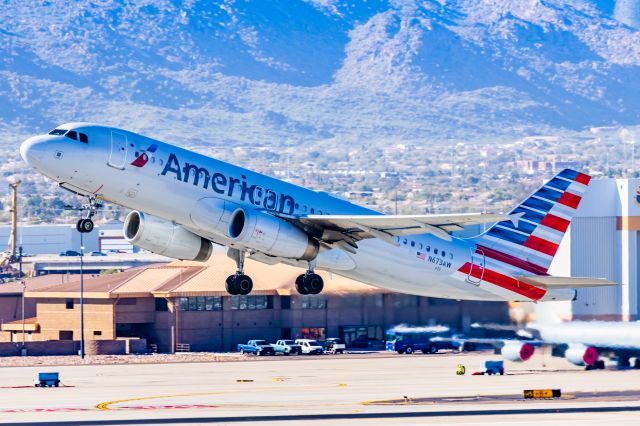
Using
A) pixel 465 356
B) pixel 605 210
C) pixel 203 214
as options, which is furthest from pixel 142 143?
pixel 605 210

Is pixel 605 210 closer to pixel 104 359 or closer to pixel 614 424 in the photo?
pixel 104 359

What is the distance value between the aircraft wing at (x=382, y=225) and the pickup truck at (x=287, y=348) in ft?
147

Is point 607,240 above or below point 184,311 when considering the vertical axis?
above

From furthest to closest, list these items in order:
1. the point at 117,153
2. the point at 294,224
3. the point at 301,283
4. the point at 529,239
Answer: the point at 529,239
the point at 301,283
the point at 294,224
the point at 117,153

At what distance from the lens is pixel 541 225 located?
75625mm

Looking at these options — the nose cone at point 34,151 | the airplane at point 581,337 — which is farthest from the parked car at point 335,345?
the nose cone at point 34,151

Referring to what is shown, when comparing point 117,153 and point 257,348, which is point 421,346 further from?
point 117,153

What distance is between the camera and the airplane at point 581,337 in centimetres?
8312

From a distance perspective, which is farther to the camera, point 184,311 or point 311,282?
point 184,311

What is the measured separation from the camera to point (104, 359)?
110 m

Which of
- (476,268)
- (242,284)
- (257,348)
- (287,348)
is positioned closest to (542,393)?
(476,268)

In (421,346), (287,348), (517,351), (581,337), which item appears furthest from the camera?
(287,348)

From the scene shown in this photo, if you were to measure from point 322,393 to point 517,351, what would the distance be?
1493cm

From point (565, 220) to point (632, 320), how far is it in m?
12.0
